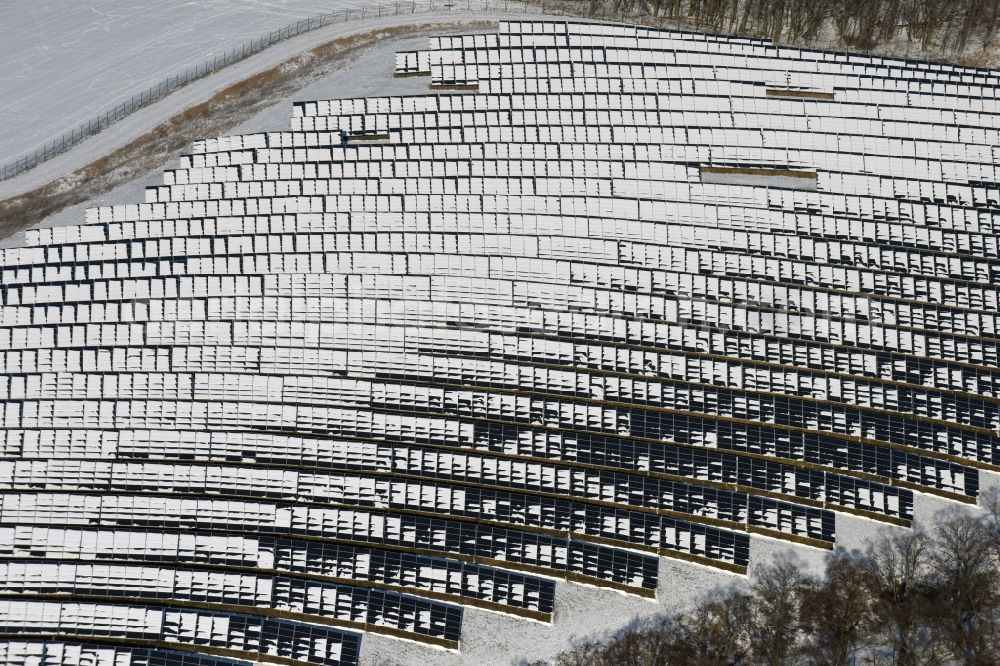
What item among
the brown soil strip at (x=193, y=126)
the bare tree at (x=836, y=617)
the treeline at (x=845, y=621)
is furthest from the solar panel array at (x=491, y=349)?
the brown soil strip at (x=193, y=126)

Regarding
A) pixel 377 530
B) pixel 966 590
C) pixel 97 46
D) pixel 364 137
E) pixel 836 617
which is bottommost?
pixel 836 617

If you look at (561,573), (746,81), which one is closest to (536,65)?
(746,81)

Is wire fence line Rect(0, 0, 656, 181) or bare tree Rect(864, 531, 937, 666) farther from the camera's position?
wire fence line Rect(0, 0, 656, 181)

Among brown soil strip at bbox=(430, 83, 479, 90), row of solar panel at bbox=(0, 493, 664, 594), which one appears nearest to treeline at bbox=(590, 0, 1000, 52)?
brown soil strip at bbox=(430, 83, 479, 90)

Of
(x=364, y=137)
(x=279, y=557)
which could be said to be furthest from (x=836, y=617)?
(x=364, y=137)

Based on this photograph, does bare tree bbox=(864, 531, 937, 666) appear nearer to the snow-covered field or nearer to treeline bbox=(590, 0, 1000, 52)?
treeline bbox=(590, 0, 1000, 52)

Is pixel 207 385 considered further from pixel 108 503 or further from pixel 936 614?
pixel 936 614

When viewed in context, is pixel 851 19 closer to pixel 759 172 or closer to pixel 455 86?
pixel 759 172
